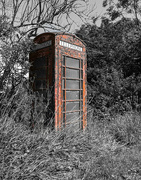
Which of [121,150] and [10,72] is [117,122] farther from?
[10,72]

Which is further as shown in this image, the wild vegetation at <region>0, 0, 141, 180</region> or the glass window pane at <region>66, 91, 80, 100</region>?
the glass window pane at <region>66, 91, 80, 100</region>

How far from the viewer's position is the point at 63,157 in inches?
135

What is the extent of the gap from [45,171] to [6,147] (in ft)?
2.39

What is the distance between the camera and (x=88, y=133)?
4367 mm

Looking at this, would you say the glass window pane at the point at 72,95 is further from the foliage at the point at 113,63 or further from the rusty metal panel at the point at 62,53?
the foliage at the point at 113,63

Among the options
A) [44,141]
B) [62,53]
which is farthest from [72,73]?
[44,141]

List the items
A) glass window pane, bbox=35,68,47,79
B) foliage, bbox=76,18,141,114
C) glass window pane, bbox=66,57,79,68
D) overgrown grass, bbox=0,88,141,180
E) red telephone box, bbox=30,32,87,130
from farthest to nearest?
foliage, bbox=76,18,141,114
glass window pane, bbox=66,57,79,68
glass window pane, bbox=35,68,47,79
red telephone box, bbox=30,32,87,130
overgrown grass, bbox=0,88,141,180

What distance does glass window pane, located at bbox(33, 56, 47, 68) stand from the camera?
181 inches

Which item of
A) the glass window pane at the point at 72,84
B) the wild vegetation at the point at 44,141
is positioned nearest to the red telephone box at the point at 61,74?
the glass window pane at the point at 72,84

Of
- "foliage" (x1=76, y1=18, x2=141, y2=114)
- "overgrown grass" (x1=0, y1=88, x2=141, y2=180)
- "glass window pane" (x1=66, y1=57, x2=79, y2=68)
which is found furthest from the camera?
"foliage" (x1=76, y1=18, x2=141, y2=114)

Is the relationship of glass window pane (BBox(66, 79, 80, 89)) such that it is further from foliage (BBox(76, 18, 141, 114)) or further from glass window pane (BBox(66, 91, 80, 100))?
foliage (BBox(76, 18, 141, 114))

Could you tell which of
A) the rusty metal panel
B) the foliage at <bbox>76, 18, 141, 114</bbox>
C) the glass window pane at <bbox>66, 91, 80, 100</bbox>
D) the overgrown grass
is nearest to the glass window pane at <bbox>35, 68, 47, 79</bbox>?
the rusty metal panel

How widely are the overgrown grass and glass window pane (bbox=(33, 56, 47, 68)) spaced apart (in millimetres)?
1681

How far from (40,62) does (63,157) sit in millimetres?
2455
